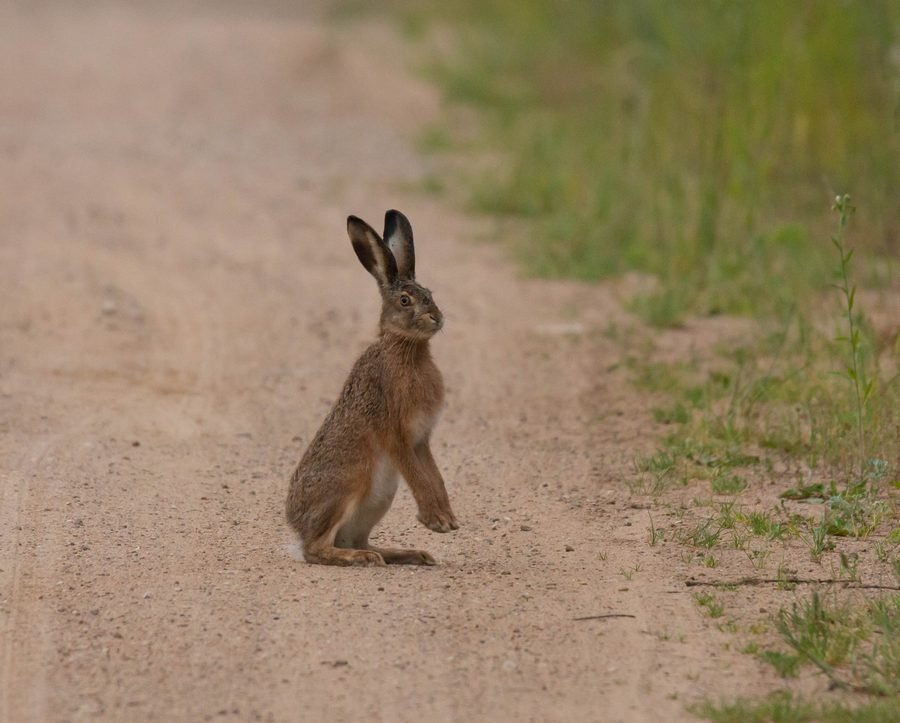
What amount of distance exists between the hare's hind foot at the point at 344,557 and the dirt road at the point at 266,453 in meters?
0.05

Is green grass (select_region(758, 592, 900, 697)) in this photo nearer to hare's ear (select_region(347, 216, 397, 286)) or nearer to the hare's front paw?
the hare's front paw

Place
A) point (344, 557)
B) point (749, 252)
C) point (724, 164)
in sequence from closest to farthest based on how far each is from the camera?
1. point (344, 557)
2. point (749, 252)
3. point (724, 164)

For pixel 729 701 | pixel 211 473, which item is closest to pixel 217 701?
pixel 729 701

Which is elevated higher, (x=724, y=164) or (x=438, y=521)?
(x=724, y=164)

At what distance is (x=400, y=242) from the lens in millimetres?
6043

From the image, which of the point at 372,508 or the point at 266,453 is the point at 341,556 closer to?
the point at 372,508

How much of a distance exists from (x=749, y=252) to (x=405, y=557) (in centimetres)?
477

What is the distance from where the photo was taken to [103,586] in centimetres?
541

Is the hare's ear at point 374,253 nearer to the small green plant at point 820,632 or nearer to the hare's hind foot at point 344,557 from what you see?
the hare's hind foot at point 344,557

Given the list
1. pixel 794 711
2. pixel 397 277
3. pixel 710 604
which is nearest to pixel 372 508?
pixel 397 277

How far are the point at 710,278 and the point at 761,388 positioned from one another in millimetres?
2345

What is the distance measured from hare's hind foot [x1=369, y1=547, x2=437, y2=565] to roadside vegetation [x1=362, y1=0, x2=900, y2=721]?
0.88 meters

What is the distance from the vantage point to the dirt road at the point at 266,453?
4.70m

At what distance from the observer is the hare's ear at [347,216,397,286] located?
5.88 m
